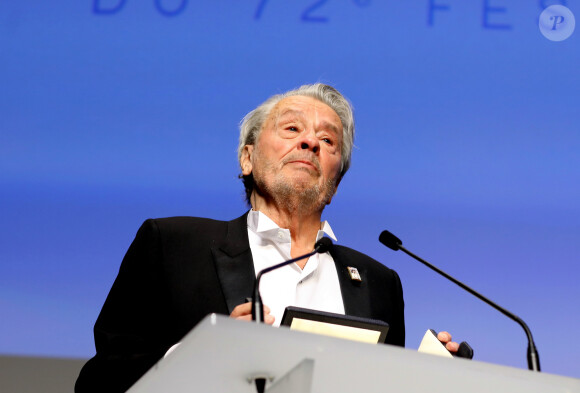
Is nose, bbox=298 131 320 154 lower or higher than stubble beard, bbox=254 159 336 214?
higher

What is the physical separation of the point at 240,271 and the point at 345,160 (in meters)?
0.72

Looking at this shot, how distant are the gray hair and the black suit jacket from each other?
0.43 metres

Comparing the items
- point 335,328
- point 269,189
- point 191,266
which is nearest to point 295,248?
point 269,189

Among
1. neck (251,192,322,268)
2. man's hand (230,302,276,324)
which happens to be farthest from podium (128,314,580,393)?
neck (251,192,322,268)

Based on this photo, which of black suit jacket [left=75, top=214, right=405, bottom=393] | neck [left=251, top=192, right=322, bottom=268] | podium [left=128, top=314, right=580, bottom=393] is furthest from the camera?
neck [left=251, top=192, right=322, bottom=268]

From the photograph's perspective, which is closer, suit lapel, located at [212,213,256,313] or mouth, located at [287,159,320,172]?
suit lapel, located at [212,213,256,313]

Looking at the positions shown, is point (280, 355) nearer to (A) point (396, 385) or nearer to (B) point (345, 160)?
(A) point (396, 385)

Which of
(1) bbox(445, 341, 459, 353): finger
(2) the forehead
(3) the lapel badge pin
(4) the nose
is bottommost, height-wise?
(1) bbox(445, 341, 459, 353): finger

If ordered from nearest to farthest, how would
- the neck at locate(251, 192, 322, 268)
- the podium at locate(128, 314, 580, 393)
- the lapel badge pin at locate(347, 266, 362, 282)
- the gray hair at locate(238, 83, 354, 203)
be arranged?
1. the podium at locate(128, 314, 580, 393)
2. the lapel badge pin at locate(347, 266, 362, 282)
3. the neck at locate(251, 192, 322, 268)
4. the gray hair at locate(238, 83, 354, 203)

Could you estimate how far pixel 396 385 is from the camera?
1.14 metres

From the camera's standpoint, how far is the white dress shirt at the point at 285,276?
2.20 metres

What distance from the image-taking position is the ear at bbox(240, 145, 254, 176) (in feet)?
8.63

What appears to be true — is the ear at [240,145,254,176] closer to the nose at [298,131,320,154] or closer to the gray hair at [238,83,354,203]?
the gray hair at [238,83,354,203]

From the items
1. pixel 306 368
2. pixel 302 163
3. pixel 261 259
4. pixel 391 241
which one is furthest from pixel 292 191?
pixel 306 368
